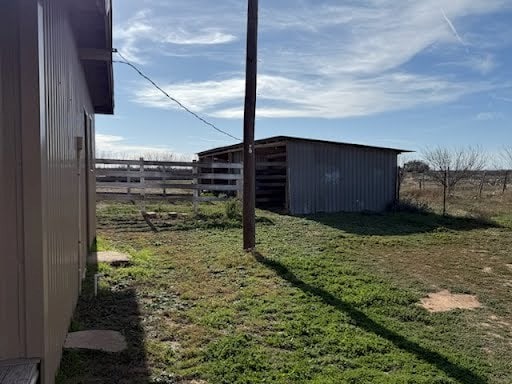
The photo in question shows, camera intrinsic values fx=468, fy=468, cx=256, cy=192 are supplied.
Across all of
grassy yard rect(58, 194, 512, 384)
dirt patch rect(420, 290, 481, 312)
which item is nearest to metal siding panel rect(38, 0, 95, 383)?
grassy yard rect(58, 194, 512, 384)

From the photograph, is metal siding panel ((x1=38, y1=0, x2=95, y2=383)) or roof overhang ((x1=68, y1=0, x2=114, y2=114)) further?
roof overhang ((x1=68, y1=0, x2=114, y2=114))

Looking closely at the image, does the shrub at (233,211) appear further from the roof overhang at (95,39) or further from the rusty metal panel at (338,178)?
the roof overhang at (95,39)

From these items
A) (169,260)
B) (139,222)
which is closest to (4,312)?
(169,260)

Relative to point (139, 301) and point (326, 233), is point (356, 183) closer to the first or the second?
point (326, 233)

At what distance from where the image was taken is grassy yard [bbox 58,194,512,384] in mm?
3721

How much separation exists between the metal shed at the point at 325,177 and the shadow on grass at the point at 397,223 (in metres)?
1.07

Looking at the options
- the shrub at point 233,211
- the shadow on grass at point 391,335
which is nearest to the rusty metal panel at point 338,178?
the shrub at point 233,211

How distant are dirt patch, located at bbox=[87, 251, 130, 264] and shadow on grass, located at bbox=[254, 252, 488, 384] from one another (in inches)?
104

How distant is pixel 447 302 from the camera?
19.2 ft

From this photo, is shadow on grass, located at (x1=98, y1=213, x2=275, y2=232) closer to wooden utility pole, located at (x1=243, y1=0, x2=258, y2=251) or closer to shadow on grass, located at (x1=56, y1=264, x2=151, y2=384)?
wooden utility pole, located at (x1=243, y1=0, x2=258, y2=251)

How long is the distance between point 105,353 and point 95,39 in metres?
3.85

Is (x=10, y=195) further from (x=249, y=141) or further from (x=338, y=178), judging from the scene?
(x=338, y=178)

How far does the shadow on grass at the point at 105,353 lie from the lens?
11.5ft

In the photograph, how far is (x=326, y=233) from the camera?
11.4m
